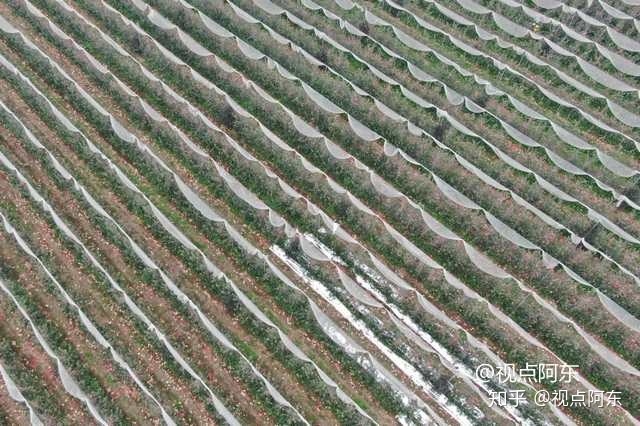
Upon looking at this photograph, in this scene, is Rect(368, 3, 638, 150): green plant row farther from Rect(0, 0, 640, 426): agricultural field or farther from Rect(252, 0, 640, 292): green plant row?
Rect(252, 0, 640, 292): green plant row

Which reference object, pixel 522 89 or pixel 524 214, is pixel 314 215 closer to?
pixel 524 214

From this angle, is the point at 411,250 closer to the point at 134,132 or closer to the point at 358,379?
the point at 358,379

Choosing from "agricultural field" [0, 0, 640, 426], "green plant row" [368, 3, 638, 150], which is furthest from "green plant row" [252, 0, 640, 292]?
"green plant row" [368, 3, 638, 150]

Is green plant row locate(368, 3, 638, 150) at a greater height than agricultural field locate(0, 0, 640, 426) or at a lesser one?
greater

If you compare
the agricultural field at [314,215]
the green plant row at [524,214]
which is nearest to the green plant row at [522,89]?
the agricultural field at [314,215]

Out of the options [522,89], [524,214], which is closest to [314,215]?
[524,214]

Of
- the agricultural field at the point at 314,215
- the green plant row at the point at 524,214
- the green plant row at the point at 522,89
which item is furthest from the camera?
the green plant row at the point at 522,89

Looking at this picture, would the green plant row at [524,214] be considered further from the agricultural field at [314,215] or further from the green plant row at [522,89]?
the green plant row at [522,89]

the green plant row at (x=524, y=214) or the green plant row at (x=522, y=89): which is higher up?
the green plant row at (x=522, y=89)
